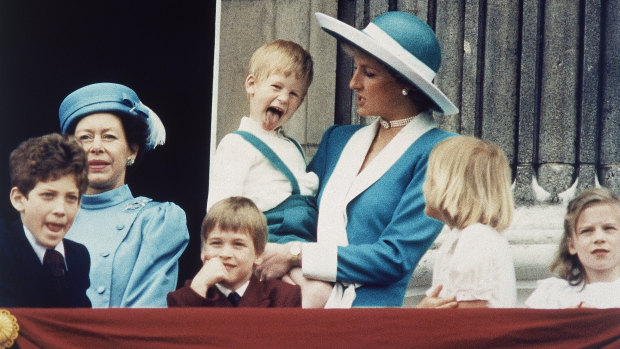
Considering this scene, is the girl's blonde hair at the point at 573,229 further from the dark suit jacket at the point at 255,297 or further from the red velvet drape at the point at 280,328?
the dark suit jacket at the point at 255,297

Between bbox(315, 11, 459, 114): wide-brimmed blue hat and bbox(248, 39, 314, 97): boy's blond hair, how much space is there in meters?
0.15

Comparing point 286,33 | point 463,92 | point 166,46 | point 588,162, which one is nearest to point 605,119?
point 588,162

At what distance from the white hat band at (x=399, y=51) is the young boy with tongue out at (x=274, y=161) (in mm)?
288

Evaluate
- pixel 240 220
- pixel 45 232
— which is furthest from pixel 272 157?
pixel 45 232

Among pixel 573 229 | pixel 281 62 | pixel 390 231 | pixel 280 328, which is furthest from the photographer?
pixel 573 229

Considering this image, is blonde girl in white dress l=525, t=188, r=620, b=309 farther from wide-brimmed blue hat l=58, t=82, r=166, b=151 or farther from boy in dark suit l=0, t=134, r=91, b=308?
boy in dark suit l=0, t=134, r=91, b=308

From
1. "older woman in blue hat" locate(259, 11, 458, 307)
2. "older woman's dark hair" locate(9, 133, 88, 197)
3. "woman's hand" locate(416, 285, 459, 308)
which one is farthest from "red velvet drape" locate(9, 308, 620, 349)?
"older woman's dark hair" locate(9, 133, 88, 197)

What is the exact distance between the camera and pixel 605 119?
247 inches

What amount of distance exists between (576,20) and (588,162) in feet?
2.06

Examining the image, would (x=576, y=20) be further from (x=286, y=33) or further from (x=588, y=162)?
(x=286, y=33)

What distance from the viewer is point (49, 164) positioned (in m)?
5.56

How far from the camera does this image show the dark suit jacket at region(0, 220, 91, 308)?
218 inches

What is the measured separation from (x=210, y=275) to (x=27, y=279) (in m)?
0.73

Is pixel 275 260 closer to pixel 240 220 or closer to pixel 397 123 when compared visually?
pixel 240 220
